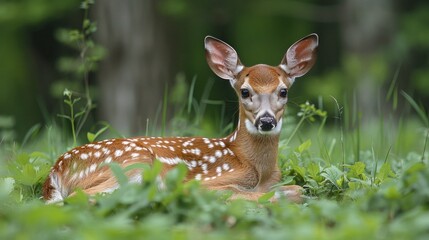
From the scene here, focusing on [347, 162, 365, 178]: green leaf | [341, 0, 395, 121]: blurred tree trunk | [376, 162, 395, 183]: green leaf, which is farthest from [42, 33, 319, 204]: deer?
[341, 0, 395, 121]: blurred tree trunk

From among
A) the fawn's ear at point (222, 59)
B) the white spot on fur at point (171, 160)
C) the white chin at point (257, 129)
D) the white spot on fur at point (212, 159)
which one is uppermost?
the fawn's ear at point (222, 59)

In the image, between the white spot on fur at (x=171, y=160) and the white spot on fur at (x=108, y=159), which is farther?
the white spot on fur at (x=171, y=160)

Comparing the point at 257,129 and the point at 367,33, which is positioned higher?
the point at 257,129

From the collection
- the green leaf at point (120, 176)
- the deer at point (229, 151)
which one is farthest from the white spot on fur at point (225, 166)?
the green leaf at point (120, 176)

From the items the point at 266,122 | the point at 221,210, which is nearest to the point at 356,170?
the point at 266,122

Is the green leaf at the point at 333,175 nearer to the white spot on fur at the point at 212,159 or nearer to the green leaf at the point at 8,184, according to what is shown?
the white spot on fur at the point at 212,159

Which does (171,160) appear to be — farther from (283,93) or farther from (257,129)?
(283,93)

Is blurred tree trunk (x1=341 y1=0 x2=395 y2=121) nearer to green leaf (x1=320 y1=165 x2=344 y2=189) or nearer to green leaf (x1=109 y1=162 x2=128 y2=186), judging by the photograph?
green leaf (x1=320 y1=165 x2=344 y2=189)

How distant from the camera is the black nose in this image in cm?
539

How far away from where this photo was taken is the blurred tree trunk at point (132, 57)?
13.2 m

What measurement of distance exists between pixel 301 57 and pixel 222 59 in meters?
0.50

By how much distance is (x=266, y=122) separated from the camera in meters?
5.39

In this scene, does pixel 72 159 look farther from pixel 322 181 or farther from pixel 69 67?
pixel 69 67

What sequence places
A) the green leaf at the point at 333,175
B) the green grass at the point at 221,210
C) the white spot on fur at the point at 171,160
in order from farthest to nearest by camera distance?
the white spot on fur at the point at 171,160
the green leaf at the point at 333,175
the green grass at the point at 221,210
